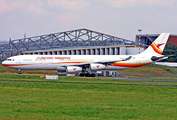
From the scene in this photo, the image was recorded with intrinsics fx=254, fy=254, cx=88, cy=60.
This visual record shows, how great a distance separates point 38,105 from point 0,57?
117607 millimetres

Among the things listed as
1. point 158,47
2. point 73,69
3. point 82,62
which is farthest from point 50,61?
point 158,47

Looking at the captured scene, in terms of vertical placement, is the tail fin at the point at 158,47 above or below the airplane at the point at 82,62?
above

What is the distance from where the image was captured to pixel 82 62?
52188 millimetres

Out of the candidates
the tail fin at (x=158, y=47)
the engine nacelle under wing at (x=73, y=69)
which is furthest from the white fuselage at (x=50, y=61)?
the tail fin at (x=158, y=47)

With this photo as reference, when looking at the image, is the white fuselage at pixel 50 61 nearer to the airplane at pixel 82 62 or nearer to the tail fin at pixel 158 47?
the airplane at pixel 82 62

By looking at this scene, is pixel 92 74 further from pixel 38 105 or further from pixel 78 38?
pixel 78 38

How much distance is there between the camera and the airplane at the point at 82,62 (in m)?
50.2

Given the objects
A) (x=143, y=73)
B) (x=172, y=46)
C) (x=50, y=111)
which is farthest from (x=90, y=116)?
(x=172, y=46)

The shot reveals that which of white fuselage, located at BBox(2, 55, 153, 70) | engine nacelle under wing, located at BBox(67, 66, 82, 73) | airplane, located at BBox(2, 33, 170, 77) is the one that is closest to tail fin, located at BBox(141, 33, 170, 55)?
airplane, located at BBox(2, 33, 170, 77)

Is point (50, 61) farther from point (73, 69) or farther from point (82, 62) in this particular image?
point (82, 62)

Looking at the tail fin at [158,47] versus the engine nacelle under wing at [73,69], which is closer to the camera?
the engine nacelle under wing at [73,69]

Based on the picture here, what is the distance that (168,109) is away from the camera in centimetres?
1719

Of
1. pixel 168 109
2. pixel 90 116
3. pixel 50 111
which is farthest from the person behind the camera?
pixel 168 109

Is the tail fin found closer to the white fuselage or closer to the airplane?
the airplane
